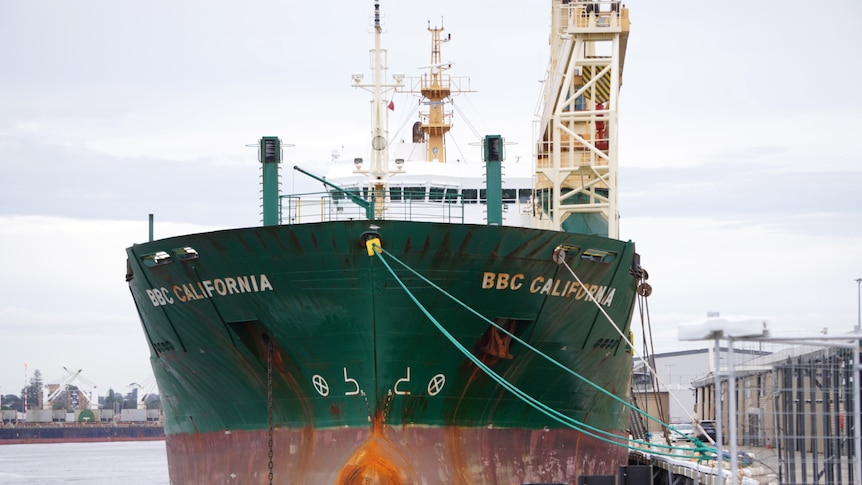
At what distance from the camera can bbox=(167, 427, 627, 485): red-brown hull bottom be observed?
57.5 ft

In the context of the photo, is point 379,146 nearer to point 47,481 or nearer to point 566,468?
point 566,468

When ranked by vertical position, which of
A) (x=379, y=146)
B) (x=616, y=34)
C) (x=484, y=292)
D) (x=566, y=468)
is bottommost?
(x=566, y=468)

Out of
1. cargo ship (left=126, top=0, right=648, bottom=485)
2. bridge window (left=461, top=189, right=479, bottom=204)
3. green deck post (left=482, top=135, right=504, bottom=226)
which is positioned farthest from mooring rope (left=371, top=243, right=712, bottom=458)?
bridge window (left=461, top=189, right=479, bottom=204)

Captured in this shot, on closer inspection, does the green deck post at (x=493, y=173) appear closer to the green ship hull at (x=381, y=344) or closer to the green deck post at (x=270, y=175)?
the green ship hull at (x=381, y=344)

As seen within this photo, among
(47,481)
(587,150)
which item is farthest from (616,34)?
(47,481)

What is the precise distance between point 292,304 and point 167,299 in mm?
2688

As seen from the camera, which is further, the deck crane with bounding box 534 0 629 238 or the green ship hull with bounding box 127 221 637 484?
the deck crane with bounding box 534 0 629 238

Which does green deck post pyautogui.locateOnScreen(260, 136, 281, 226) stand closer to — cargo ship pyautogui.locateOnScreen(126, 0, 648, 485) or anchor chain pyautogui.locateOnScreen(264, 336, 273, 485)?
cargo ship pyautogui.locateOnScreen(126, 0, 648, 485)

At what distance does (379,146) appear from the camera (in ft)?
67.5

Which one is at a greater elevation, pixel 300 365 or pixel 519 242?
pixel 519 242

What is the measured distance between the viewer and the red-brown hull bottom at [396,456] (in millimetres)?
17516

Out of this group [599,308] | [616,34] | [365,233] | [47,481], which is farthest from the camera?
[47,481]

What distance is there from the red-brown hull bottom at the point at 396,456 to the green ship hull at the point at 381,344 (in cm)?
2

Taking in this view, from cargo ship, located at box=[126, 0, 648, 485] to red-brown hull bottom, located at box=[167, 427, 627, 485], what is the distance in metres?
0.03
